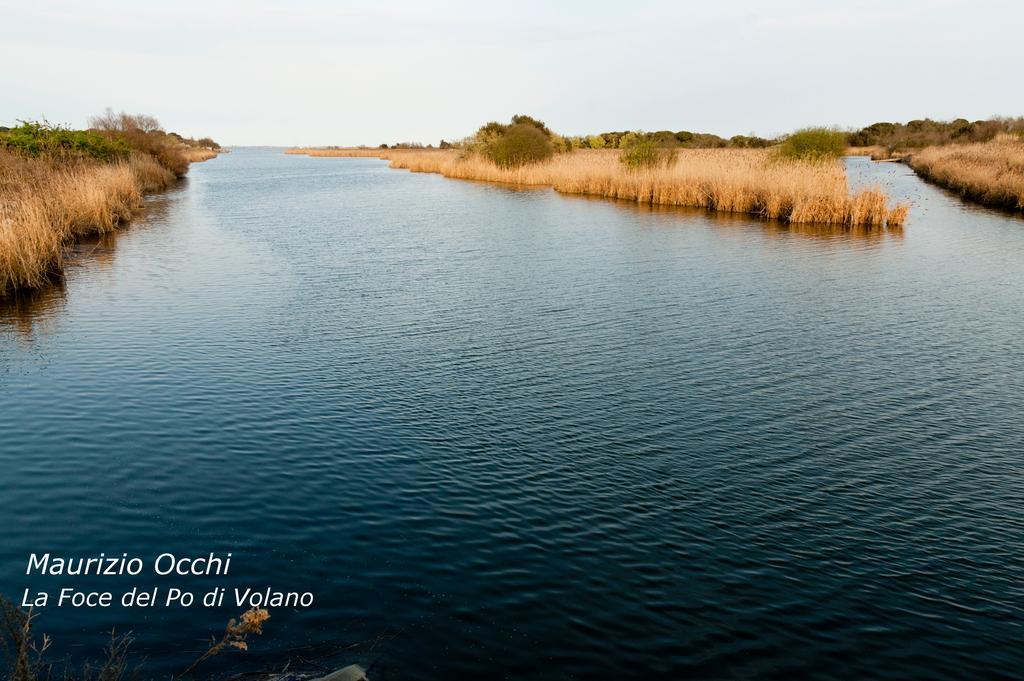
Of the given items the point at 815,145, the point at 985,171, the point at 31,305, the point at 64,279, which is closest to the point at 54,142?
the point at 64,279

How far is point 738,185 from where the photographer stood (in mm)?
33438

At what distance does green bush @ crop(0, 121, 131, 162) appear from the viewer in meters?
27.9

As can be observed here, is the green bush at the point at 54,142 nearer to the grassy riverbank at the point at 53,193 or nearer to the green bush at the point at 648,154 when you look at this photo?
the grassy riverbank at the point at 53,193

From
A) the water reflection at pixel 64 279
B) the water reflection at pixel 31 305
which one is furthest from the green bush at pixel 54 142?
the water reflection at pixel 31 305

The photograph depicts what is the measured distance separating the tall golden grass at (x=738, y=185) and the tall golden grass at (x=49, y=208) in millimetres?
24894

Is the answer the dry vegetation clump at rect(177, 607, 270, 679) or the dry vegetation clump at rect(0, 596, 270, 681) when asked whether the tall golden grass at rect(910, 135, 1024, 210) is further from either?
the dry vegetation clump at rect(0, 596, 270, 681)

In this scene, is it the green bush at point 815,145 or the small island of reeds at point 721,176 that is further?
the green bush at point 815,145

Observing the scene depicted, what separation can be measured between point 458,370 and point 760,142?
6761 cm

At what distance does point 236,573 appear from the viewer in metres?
6.27

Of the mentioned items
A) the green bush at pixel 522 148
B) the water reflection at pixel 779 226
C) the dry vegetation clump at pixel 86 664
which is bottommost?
the dry vegetation clump at pixel 86 664

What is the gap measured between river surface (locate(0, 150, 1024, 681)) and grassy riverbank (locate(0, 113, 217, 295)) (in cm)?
134

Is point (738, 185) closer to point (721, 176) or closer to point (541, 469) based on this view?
point (721, 176)

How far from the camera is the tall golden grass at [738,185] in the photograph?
28.8 metres

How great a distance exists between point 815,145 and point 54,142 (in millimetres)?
34578
